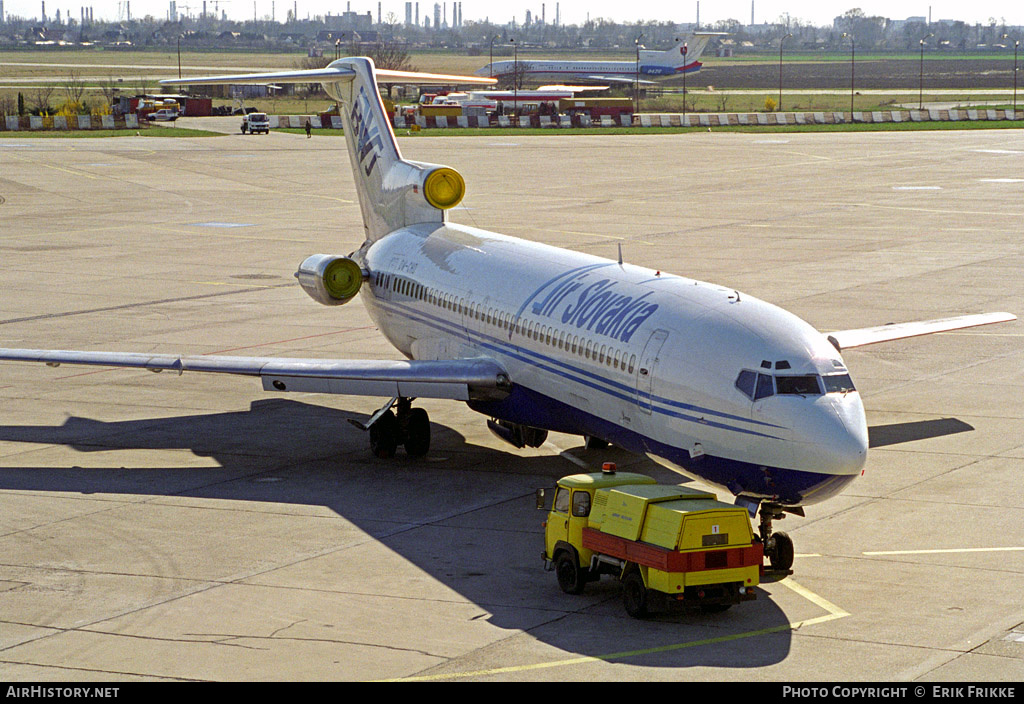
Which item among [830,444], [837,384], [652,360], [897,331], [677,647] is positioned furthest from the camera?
[897,331]

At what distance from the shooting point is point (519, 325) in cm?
2448

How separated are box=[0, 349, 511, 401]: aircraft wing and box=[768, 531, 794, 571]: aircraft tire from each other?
7298mm

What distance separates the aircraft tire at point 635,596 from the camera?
1708cm

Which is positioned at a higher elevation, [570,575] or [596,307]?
[596,307]

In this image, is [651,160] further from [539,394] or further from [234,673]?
[234,673]

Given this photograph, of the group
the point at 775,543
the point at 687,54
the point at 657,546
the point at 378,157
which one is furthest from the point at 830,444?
the point at 687,54

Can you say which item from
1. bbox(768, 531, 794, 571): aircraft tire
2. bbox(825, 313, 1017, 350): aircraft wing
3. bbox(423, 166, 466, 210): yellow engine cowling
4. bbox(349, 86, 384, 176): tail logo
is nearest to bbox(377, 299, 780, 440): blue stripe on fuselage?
bbox(768, 531, 794, 571): aircraft tire

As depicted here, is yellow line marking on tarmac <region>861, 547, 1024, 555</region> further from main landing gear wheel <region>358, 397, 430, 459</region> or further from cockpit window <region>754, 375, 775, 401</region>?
main landing gear wheel <region>358, 397, 430, 459</region>

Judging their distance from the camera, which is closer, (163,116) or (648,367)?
(648,367)

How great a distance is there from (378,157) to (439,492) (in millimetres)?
12103

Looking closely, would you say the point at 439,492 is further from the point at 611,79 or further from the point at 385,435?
the point at 611,79

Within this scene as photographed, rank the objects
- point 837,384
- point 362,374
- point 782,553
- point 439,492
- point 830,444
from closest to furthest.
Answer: point 830,444 → point 782,553 → point 837,384 → point 439,492 → point 362,374

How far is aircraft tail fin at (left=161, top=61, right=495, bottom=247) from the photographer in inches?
1227

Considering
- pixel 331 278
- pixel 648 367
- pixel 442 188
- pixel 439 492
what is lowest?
pixel 439 492
